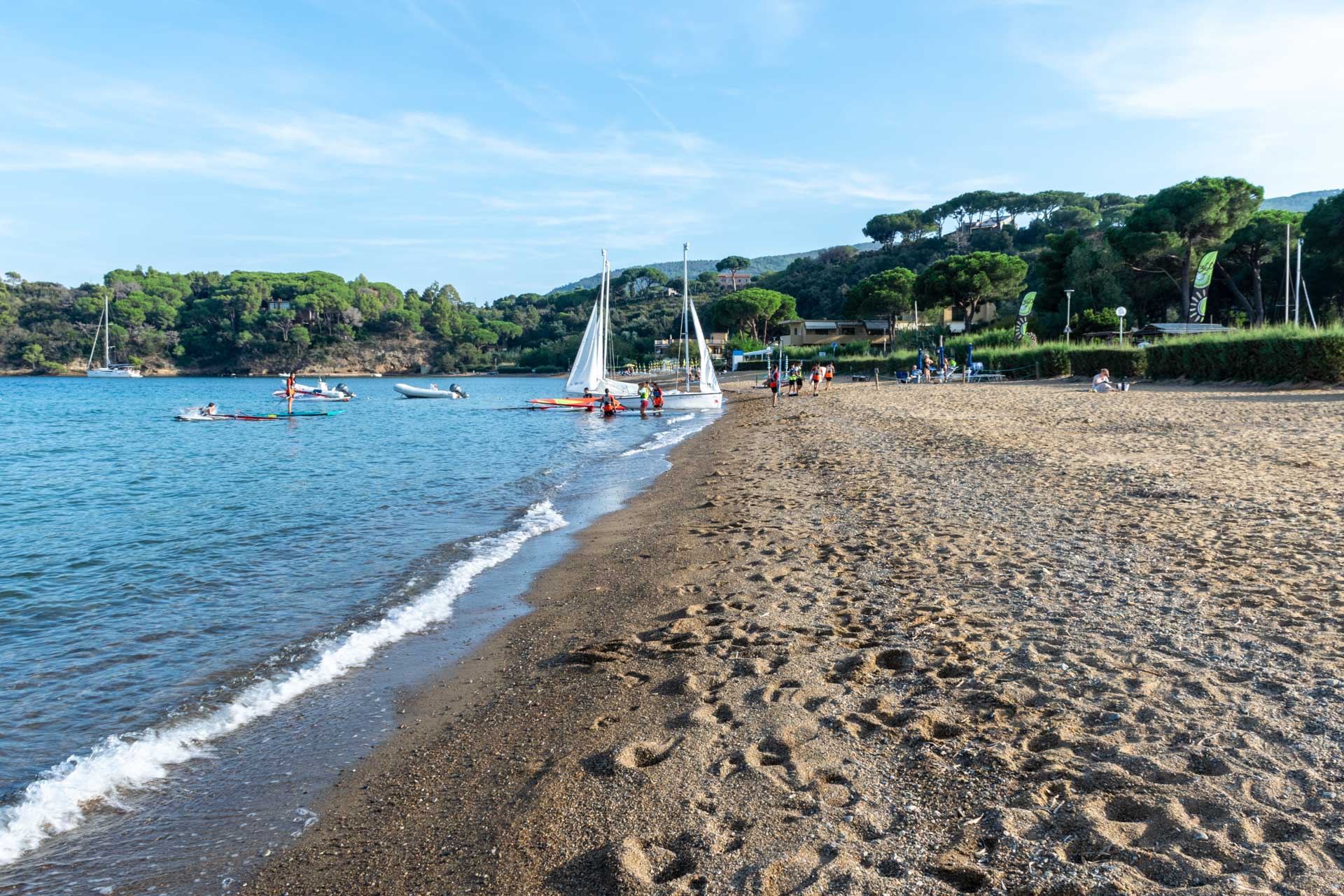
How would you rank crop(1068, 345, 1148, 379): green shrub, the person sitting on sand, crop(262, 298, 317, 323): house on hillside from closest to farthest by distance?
the person sitting on sand → crop(1068, 345, 1148, 379): green shrub → crop(262, 298, 317, 323): house on hillside

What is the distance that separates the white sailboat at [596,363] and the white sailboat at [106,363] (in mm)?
107110

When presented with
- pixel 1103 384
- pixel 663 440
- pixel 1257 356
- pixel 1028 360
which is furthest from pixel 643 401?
pixel 1257 356

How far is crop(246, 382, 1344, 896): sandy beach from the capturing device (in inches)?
114

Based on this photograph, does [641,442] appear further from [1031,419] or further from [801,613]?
[801,613]

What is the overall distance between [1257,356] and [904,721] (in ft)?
89.0

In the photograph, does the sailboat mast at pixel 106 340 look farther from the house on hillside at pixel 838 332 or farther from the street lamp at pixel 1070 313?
the street lamp at pixel 1070 313

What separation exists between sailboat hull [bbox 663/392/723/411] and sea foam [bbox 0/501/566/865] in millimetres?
30464

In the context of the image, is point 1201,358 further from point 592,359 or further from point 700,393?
point 592,359

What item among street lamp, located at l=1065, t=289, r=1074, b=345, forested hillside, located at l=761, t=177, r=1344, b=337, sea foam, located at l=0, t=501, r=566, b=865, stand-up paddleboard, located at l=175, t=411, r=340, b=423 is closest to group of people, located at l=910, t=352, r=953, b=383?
street lamp, located at l=1065, t=289, r=1074, b=345

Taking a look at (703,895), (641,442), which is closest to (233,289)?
(641,442)

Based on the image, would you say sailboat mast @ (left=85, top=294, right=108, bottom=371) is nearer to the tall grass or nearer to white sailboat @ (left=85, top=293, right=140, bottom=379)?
white sailboat @ (left=85, top=293, right=140, bottom=379)

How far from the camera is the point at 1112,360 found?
3350 cm

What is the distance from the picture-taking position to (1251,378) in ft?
82.4

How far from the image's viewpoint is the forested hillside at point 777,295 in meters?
50.8
